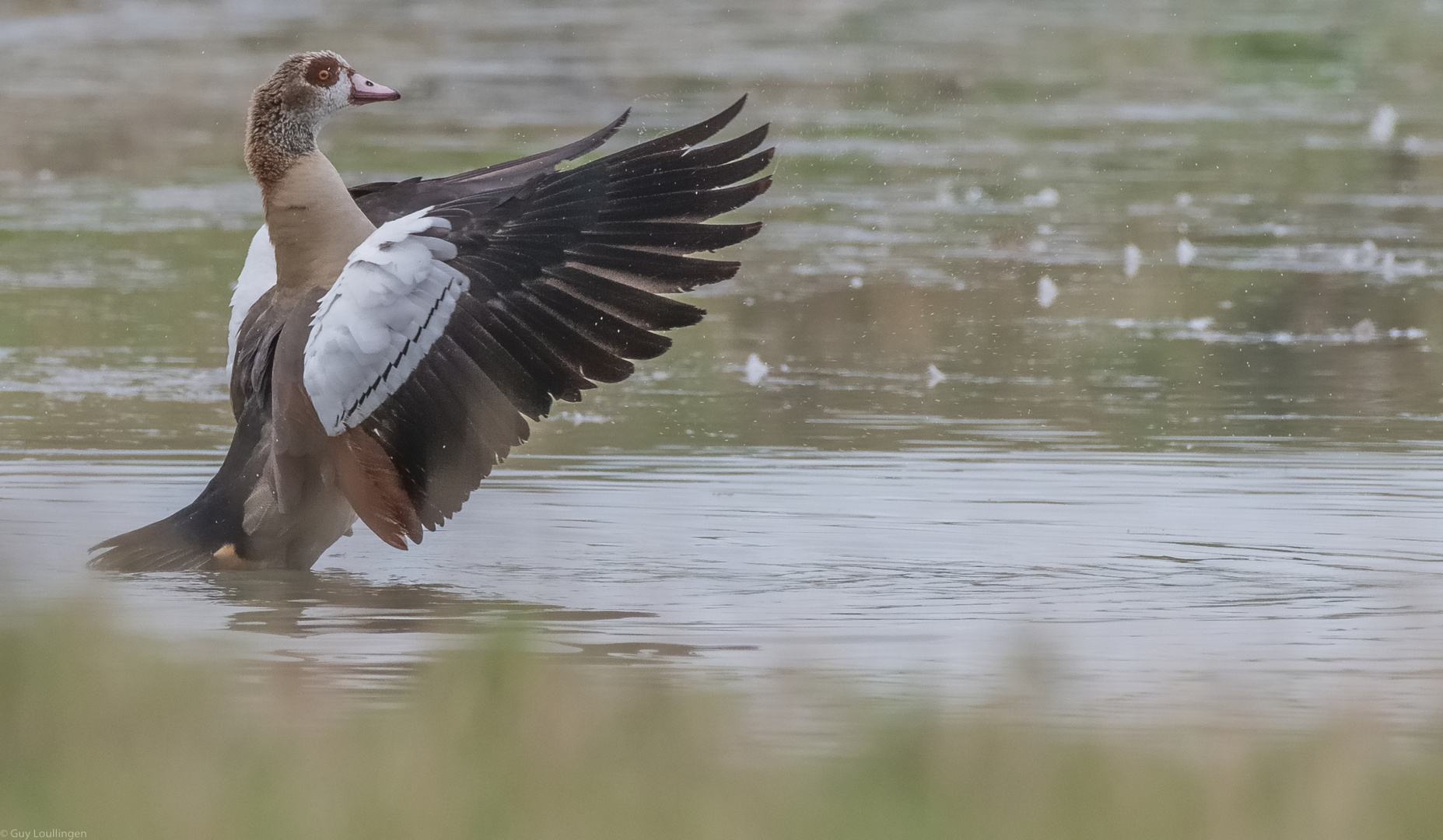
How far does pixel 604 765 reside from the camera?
3.70 meters

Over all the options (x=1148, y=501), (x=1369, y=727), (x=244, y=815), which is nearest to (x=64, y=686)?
(x=244, y=815)

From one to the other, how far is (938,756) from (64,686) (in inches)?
61.9

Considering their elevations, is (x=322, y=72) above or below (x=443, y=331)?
above

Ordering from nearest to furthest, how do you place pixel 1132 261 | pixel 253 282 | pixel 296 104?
pixel 296 104 → pixel 253 282 → pixel 1132 261

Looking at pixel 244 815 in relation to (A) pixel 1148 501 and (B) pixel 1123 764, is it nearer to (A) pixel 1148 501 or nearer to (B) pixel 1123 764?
(B) pixel 1123 764

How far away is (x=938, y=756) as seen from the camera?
12.2 feet

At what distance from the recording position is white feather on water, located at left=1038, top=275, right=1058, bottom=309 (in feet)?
36.0

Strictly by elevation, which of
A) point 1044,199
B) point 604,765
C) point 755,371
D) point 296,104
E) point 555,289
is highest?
point 1044,199

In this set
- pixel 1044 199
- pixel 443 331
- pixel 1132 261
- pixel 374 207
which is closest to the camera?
pixel 443 331

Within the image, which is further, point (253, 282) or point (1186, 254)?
point (1186, 254)

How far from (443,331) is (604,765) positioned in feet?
7.66

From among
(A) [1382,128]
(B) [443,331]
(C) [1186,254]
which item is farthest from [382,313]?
(A) [1382,128]

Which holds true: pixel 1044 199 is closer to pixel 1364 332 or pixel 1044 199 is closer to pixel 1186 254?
pixel 1186 254

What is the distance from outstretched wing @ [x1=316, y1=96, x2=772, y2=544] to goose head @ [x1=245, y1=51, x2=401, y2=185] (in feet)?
2.65
